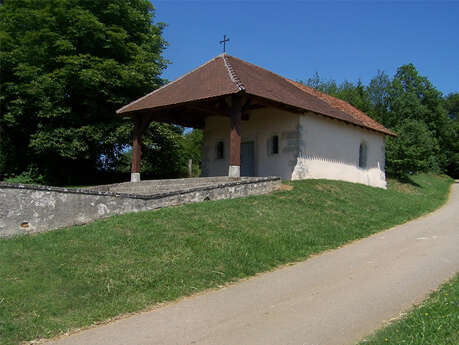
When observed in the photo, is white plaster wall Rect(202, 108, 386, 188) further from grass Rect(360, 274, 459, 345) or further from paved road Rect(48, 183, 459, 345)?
grass Rect(360, 274, 459, 345)

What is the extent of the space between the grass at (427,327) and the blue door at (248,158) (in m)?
12.2

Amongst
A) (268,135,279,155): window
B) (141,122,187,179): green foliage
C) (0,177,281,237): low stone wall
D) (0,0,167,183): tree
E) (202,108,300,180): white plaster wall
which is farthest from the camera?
(141,122,187,179): green foliage

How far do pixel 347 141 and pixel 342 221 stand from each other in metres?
8.52

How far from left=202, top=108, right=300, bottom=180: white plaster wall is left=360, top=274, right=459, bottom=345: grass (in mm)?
10913

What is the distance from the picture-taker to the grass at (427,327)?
3.71 meters

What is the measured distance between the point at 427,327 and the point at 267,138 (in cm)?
1279

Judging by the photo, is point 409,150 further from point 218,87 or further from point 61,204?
point 61,204

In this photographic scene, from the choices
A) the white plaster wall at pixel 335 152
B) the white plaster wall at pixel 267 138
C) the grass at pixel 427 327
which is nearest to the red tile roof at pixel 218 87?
the white plaster wall at pixel 335 152

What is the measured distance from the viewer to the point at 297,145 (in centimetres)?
1531

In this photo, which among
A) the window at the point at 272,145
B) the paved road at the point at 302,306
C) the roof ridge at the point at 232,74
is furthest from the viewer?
the window at the point at 272,145

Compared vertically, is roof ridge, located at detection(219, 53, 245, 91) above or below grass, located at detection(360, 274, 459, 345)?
above

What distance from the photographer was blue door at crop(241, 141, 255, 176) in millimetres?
16906

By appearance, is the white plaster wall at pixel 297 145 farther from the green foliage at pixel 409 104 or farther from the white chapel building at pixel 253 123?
the green foliage at pixel 409 104

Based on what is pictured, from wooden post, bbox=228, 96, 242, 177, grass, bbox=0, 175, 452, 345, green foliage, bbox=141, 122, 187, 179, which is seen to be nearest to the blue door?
wooden post, bbox=228, 96, 242, 177
